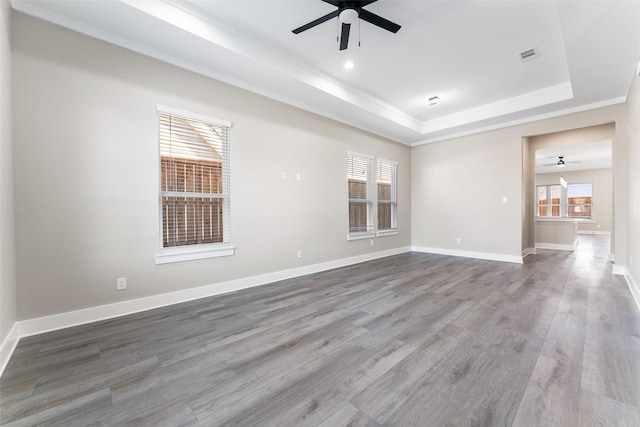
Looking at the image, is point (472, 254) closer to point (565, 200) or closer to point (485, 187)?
point (485, 187)

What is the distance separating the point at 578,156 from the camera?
28.7ft

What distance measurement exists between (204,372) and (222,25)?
328cm

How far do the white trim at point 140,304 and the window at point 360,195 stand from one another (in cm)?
145

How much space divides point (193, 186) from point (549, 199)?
13978mm

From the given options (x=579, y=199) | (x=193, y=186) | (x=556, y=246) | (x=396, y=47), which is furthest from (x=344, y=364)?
(x=579, y=199)

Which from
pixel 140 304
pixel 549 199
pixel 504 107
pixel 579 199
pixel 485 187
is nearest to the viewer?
pixel 140 304

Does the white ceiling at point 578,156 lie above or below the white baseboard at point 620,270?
above

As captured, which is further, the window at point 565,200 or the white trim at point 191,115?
the window at point 565,200

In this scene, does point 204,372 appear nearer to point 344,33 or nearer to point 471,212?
point 344,33

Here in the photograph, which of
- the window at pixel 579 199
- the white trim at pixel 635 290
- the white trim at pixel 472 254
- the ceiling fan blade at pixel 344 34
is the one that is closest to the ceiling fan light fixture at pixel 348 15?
the ceiling fan blade at pixel 344 34

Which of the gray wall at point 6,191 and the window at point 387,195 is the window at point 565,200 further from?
the gray wall at point 6,191

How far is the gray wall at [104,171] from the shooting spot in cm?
231

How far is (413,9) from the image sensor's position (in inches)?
104

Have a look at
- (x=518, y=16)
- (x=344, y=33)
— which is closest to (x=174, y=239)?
(x=344, y=33)
